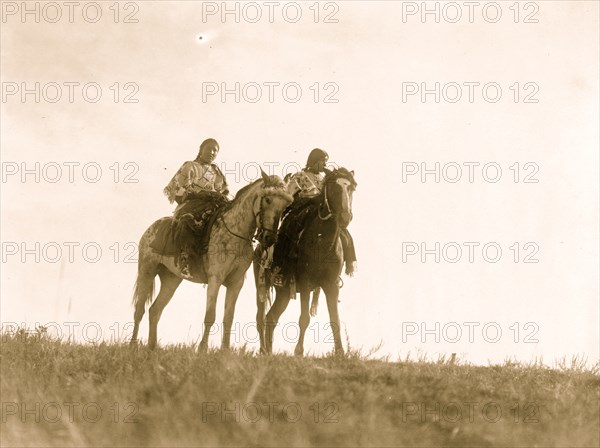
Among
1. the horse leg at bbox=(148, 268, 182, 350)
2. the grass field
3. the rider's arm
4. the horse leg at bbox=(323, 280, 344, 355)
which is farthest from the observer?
the horse leg at bbox=(148, 268, 182, 350)

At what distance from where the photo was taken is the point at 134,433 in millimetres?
8312

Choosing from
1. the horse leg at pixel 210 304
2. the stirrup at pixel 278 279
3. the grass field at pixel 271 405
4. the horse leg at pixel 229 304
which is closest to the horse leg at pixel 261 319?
the stirrup at pixel 278 279

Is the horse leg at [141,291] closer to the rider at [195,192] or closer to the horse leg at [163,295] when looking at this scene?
the horse leg at [163,295]

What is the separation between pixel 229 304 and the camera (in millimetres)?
13961

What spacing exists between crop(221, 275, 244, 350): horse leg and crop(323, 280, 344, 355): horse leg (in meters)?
1.43

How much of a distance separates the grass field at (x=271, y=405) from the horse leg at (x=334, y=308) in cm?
252

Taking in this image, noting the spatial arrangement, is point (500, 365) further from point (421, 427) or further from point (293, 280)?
point (421, 427)

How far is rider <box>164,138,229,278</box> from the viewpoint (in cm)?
1454

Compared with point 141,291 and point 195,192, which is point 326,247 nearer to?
point 195,192

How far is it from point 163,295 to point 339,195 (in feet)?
14.0

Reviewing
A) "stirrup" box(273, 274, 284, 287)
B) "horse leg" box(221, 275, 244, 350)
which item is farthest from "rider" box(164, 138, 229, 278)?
"stirrup" box(273, 274, 284, 287)

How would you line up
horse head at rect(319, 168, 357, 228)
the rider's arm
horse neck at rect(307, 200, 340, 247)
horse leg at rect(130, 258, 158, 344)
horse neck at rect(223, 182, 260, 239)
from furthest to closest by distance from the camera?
horse leg at rect(130, 258, 158, 344) < the rider's arm < horse neck at rect(223, 182, 260, 239) < horse neck at rect(307, 200, 340, 247) < horse head at rect(319, 168, 357, 228)

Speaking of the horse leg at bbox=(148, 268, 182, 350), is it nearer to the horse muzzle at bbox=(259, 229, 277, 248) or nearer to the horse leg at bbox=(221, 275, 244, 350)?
the horse leg at bbox=(221, 275, 244, 350)

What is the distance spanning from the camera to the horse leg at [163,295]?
1570cm
